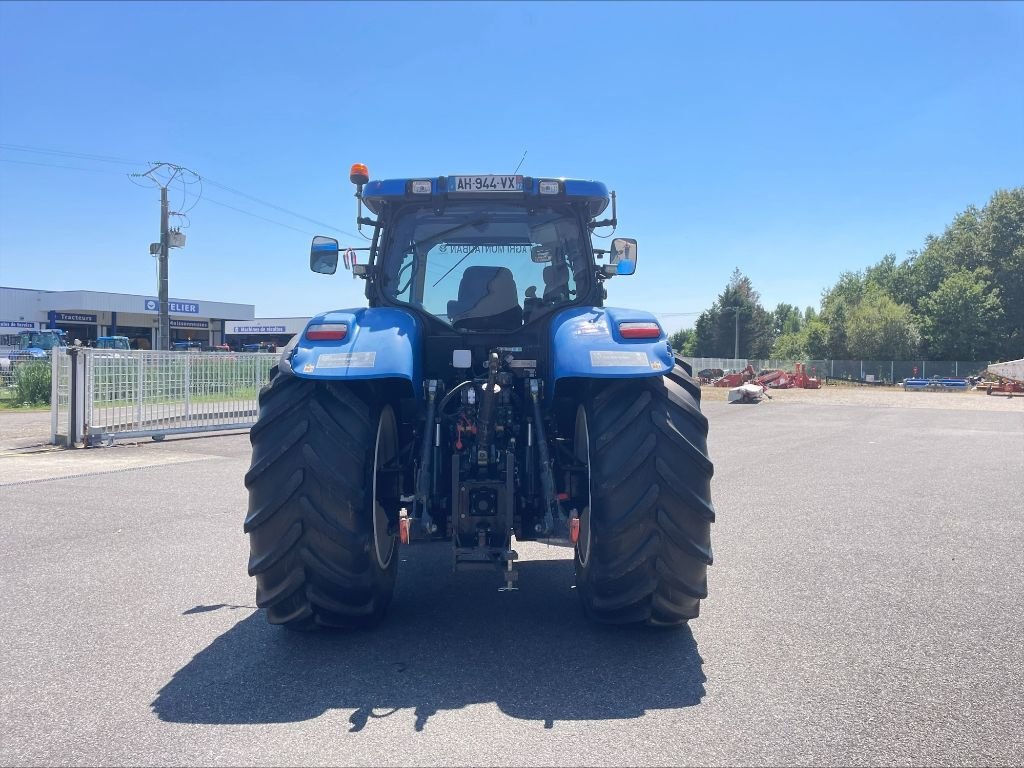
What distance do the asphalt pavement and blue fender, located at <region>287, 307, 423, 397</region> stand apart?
4.60 ft

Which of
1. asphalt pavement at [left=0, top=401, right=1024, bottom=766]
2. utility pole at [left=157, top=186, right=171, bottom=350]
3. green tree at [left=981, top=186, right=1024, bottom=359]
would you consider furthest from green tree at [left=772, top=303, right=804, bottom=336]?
asphalt pavement at [left=0, top=401, right=1024, bottom=766]

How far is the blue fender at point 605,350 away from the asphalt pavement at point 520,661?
56.0 inches

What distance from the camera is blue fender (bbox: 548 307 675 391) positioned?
3947 mm

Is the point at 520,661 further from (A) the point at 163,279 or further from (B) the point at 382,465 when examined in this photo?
(A) the point at 163,279

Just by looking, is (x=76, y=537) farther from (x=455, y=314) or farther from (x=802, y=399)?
(x=802, y=399)

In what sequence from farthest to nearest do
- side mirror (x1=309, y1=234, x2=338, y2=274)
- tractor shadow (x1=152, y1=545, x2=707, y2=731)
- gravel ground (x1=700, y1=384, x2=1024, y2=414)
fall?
gravel ground (x1=700, y1=384, x2=1024, y2=414), side mirror (x1=309, y1=234, x2=338, y2=274), tractor shadow (x1=152, y1=545, x2=707, y2=731)

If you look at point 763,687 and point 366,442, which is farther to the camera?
point 366,442

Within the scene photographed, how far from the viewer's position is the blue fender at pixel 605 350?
13.0ft

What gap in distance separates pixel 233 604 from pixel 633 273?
3.35 m

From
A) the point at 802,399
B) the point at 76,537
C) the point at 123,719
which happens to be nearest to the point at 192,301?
the point at 802,399

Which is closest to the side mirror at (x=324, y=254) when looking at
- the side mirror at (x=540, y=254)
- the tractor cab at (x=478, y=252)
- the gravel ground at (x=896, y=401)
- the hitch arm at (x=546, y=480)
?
the tractor cab at (x=478, y=252)

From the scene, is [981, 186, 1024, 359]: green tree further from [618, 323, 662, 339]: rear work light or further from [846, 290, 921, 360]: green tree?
[618, 323, 662, 339]: rear work light

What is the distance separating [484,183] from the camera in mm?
4891

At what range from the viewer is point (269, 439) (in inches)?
156
